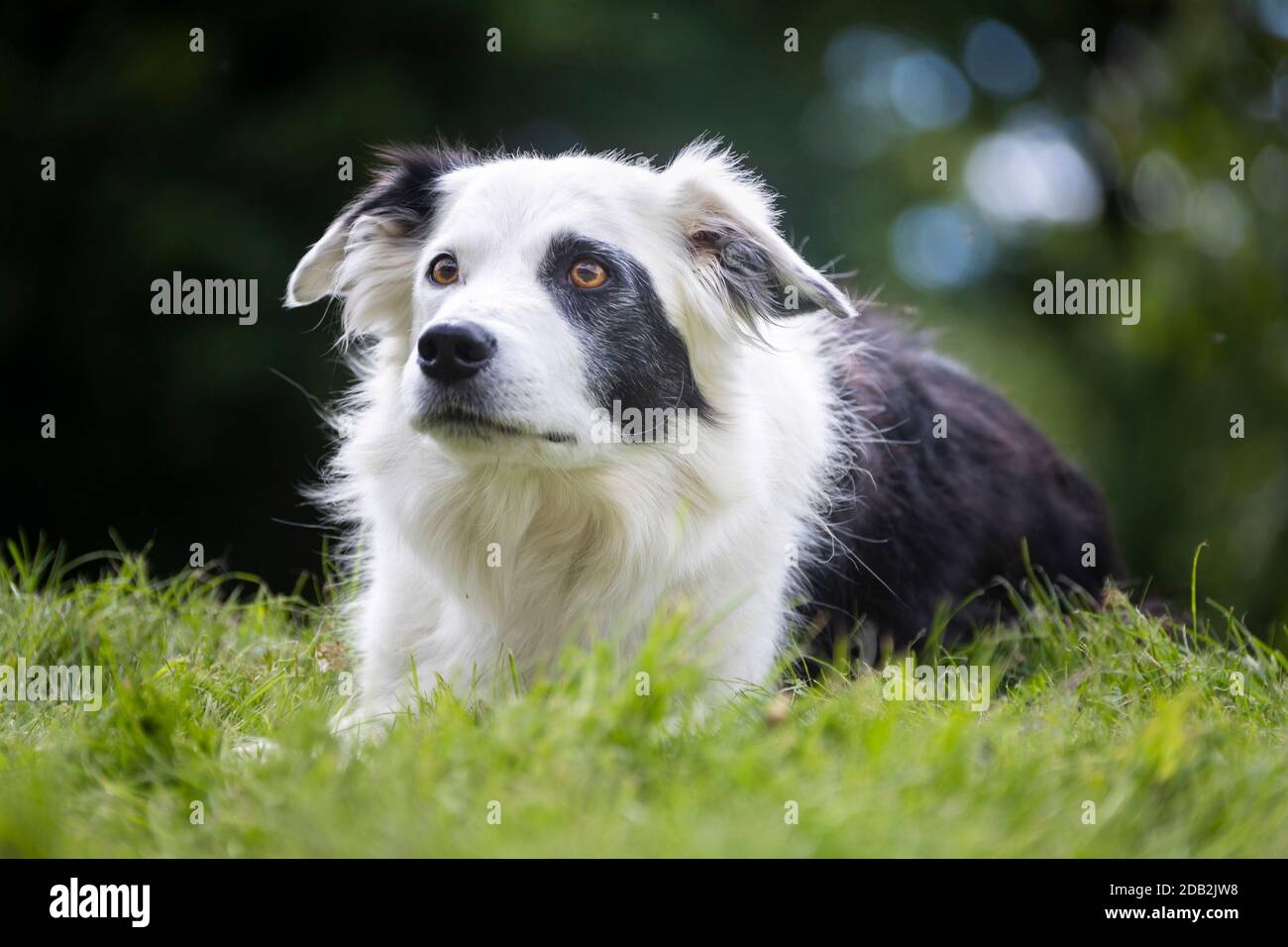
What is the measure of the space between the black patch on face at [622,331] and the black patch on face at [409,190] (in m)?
0.74

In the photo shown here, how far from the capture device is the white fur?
177 inches

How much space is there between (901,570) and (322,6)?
29.1 feet

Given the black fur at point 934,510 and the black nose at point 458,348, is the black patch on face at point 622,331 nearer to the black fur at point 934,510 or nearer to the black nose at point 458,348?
the black nose at point 458,348

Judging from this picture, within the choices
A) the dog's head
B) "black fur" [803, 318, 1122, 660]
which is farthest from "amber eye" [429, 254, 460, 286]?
"black fur" [803, 318, 1122, 660]

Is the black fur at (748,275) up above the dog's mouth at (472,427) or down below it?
above

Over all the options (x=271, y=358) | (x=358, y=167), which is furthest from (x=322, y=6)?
(x=271, y=358)

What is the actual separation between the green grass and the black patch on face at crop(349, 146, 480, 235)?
1.82 meters

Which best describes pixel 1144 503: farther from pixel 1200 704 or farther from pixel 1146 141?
pixel 1200 704

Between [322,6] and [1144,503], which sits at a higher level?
[322,6]

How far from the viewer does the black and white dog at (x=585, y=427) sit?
4.33m

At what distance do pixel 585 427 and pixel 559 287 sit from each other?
0.45 m

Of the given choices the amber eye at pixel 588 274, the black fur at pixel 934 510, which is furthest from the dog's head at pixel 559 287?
the black fur at pixel 934 510
